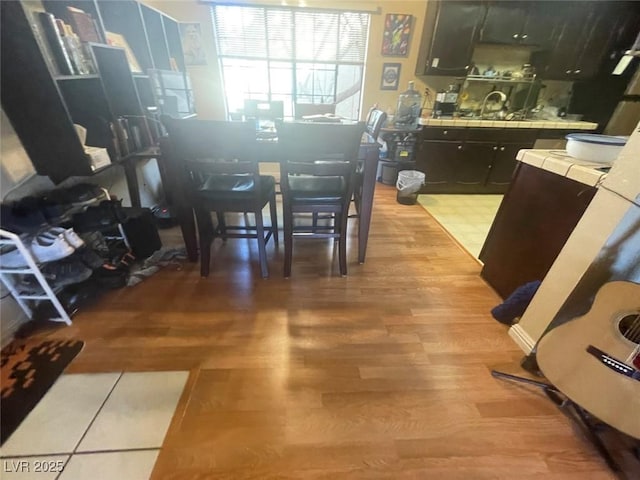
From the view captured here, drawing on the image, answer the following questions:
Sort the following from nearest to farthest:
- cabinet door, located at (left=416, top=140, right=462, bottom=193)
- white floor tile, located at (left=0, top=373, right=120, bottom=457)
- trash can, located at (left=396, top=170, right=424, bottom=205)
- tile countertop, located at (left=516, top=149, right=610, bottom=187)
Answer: white floor tile, located at (left=0, top=373, right=120, bottom=457), tile countertop, located at (left=516, top=149, right=610, bottom=187), trash can, located at (left=396, top=170, right=424, bottom=205), cabinet door, located at (left=416, top=140, right=462, bottom=193)

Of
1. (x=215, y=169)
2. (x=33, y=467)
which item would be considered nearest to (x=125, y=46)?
(x=215, y=169)

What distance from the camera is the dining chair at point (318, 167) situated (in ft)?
4.53

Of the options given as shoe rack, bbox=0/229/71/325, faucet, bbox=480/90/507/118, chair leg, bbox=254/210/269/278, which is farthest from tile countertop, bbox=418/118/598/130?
shoe rack, bbox=0/229/71/325

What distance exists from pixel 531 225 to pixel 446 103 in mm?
2513

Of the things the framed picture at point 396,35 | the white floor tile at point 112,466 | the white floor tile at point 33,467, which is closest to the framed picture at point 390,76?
the framed picture at point 396,35

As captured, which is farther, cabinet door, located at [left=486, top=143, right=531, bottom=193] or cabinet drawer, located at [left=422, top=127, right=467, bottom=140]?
cabinet door, located at [left=486, top=143, right=531, bottom=193]

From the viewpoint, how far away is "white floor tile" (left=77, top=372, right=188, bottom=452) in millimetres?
1000

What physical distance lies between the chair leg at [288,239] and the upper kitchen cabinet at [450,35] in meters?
2.87

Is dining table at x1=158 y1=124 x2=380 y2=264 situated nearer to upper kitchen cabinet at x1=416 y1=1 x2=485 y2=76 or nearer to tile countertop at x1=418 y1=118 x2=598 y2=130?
tile countertop at x1=418 y1=118 x2=598 y2=130

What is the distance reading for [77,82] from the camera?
1623 millimetres

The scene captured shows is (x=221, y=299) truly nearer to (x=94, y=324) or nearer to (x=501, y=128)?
(x=94, y=324)

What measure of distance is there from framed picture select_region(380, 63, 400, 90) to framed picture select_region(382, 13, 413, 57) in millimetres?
122

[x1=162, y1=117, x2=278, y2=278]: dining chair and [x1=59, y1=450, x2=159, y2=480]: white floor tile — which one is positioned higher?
[x1=162, y1=117, x2=278, y2=278]: dining chair

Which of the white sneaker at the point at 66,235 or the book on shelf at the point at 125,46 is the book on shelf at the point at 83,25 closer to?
the book on shelf at the point at 125,46
